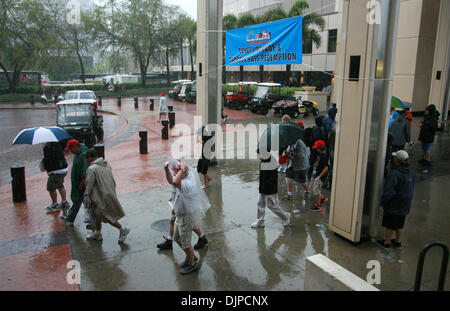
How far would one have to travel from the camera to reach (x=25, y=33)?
128 feet

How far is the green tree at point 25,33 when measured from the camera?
37.5 meters

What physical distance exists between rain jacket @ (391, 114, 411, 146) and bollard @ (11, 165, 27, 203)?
Result: 9310mm

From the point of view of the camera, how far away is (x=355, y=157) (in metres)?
5.51

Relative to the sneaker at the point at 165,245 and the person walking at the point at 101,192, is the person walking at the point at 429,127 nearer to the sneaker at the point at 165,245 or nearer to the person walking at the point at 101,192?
the sneaker at the point at 165,245

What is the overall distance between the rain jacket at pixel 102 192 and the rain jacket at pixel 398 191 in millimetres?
4212

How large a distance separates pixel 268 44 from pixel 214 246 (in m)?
4.71

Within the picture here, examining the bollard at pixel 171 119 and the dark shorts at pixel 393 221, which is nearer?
the dark shorts at pixel 393 221

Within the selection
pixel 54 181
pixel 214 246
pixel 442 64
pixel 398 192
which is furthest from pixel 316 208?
pixel 442 64

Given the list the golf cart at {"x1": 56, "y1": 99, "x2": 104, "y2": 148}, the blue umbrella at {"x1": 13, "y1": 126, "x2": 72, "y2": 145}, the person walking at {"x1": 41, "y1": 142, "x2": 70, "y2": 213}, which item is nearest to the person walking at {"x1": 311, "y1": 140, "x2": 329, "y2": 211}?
the blue umbrella at {"x1": 13, "y1": 126, "x2": 72, "y2": 145}

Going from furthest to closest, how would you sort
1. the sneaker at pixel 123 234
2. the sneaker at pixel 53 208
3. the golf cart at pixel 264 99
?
the golf cart at pixel 264 99 < the sneaker at pixel 53 208 < the sneaker at pixel 123 234

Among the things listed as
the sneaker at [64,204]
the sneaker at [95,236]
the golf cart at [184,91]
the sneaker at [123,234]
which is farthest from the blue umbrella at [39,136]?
the golf cart at [184,91]

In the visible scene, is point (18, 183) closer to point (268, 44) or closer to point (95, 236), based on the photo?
point (95, 236)

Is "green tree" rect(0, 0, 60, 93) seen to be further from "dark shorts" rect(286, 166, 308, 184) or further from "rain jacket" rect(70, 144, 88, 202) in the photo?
"dark shorts" rect(286, 166, 308, 184)
